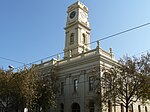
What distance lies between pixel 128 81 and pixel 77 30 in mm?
21751

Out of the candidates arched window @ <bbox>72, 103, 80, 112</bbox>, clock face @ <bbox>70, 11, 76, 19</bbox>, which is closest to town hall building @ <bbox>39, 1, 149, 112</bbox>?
arched window @ <bbox>72, 103, 80, 112</bbox>

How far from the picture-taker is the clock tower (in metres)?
44.5

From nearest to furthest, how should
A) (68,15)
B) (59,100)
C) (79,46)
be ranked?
(59,100) → (79,46) → (68,15)

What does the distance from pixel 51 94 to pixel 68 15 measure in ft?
77.5

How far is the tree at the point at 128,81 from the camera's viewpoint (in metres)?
25.5

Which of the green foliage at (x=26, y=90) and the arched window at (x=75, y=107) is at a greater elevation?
the green foliage at (x=26, y=90)

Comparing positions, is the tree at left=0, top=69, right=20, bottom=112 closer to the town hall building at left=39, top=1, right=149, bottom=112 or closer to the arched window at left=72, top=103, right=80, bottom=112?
the town hall building at left=39, top=1, right=149, bottom=112

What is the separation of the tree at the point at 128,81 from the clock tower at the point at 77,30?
17602 millimetres

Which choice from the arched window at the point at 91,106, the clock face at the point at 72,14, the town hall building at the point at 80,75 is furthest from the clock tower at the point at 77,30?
the arched window at the point at 91,106

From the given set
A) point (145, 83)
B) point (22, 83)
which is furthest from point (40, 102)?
point (145, 83)

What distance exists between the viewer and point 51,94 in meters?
30.7

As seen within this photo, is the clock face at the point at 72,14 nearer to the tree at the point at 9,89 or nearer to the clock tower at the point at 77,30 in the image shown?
the clock tower at the point at 77,30

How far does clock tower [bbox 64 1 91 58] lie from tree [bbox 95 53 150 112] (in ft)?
57.8

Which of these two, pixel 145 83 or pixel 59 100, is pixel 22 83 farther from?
pixel 145 83
